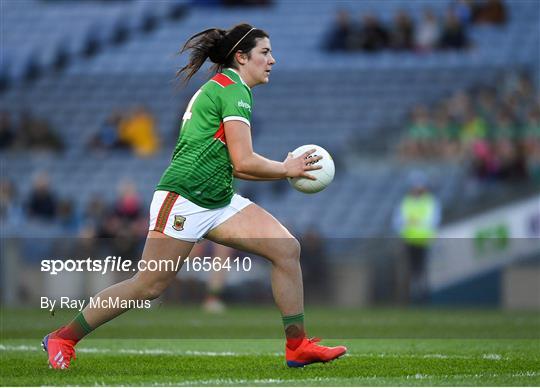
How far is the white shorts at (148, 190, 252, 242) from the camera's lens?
798 cm

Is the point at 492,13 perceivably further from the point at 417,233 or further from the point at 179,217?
the point at 179,217

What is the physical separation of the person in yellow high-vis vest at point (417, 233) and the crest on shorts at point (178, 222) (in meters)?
12.4

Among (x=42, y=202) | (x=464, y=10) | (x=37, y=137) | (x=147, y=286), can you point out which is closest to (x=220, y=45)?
(x=147, y=286)

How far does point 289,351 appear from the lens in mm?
8219

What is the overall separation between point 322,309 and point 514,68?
740 centimetres

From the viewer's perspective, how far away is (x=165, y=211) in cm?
801

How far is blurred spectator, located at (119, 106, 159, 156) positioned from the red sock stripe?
17651mm

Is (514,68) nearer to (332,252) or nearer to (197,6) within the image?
(332,252)

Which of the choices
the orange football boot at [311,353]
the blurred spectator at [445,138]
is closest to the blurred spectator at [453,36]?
the blurred spectator at [445,138]

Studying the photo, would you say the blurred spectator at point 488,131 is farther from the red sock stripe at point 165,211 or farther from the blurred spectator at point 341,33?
the red sock stripe at point 165,211

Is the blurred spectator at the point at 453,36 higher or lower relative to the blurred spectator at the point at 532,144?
higher

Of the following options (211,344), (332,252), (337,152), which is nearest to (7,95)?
(337,152)

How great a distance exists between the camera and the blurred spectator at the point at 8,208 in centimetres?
2253

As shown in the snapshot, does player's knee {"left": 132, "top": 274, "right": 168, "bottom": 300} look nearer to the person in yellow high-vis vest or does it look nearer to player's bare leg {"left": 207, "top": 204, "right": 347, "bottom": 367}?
player's bare leg {"left": 207, "top": 204, "right": 347, "bottom": 367}
